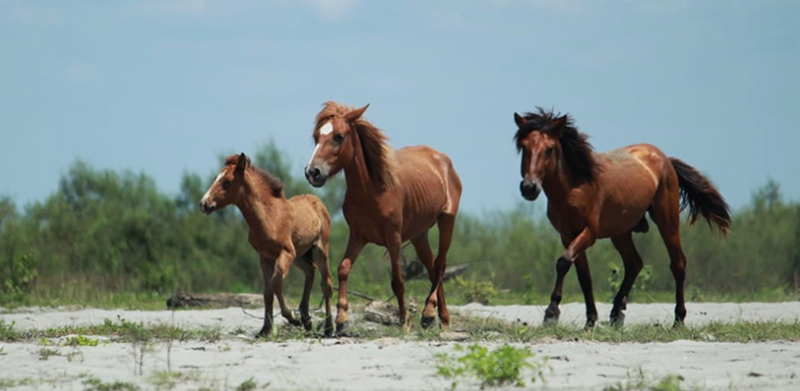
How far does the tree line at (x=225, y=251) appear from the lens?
2258 centimetres

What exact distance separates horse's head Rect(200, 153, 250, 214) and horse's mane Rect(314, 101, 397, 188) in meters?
1.16

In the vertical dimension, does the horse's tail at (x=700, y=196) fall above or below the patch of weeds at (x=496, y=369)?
above

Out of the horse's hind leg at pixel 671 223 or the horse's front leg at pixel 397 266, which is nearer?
the horse's front leg at pixel 397 266

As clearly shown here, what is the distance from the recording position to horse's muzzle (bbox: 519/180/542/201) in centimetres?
1155

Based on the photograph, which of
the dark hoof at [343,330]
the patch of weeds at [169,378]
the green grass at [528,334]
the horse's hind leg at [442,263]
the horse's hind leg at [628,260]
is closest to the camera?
the patch of weeds at [169,378]

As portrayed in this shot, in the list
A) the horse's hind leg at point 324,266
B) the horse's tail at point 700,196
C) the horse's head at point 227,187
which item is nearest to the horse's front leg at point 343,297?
the horse's hind leg at point 324,266

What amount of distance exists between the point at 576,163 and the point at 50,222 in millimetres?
14817

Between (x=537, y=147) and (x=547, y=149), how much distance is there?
0.13 metres

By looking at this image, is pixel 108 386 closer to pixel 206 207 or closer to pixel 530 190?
pixel 206 207

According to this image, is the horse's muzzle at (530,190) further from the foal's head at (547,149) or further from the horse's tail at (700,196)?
the horse's tail at (700,196)

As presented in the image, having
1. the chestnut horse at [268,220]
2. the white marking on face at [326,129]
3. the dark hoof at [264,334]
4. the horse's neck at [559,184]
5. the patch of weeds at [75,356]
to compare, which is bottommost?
the patch of weeds at [75,356]

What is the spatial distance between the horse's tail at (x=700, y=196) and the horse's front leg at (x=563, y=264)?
121 inches

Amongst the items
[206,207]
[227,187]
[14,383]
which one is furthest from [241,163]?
[14,383]

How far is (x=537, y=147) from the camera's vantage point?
38.7ft
